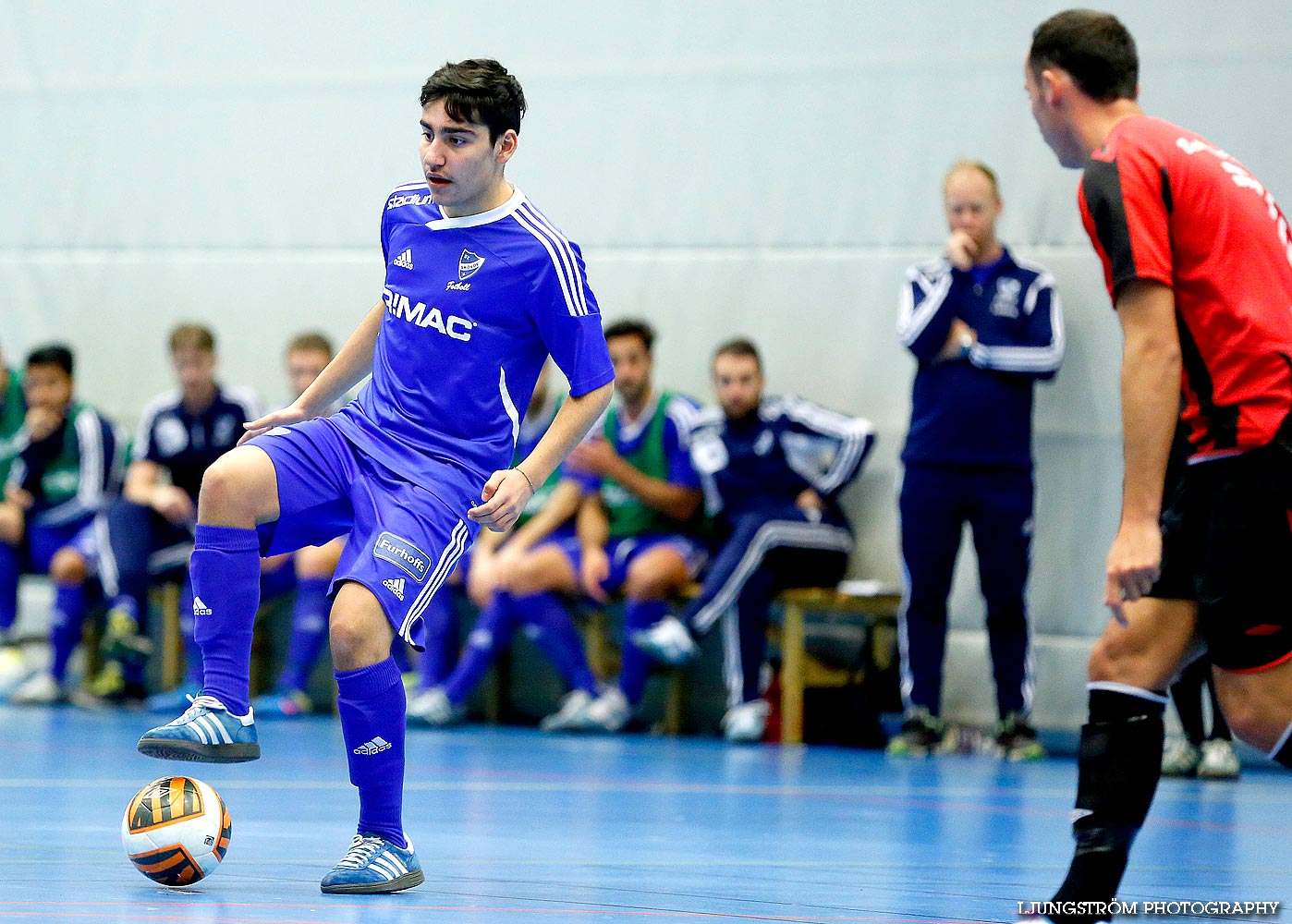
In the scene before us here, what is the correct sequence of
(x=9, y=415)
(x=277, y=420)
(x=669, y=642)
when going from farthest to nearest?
1. (x=9, y=415)
2. (x=669, y=642)
3. (x=277, y=420)

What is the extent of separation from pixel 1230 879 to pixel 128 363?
8.13 meters

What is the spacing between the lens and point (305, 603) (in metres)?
9.45

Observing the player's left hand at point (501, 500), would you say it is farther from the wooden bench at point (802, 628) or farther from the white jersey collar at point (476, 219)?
the wooden bench at point (802, 628)

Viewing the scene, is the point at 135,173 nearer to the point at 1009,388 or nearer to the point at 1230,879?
the point at 1009,388

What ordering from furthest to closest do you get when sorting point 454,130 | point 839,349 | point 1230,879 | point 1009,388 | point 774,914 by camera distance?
point 839,349, point 1009,388, point 1230,879, point 454,130, point 774,914

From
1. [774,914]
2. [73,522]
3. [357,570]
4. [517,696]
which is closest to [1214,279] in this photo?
[774,914]

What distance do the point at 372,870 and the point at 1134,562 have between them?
1946 millimetres

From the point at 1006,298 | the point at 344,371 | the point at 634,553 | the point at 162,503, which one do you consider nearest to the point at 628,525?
the point at 634,553

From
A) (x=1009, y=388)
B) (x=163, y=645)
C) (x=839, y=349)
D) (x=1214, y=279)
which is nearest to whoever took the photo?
(x=1214, y=279)

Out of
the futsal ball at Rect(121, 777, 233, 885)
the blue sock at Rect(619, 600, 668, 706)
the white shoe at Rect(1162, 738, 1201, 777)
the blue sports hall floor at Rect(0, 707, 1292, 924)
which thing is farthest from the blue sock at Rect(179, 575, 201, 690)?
the futsal ball at Rect(121, 777, 233, 885)

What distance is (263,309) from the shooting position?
1052 centimetres

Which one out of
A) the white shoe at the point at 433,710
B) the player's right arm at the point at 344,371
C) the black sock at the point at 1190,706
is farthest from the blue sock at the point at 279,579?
the player's right arm at the point at 344,371

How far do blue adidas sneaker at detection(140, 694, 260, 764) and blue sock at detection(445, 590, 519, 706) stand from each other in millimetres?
5091

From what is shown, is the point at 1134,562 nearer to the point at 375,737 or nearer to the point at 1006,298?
the point at 375,737
